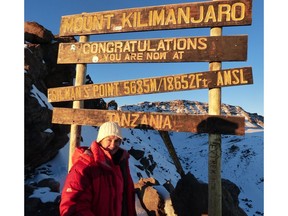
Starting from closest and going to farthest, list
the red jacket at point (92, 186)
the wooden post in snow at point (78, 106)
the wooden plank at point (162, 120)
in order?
the red jacket at point (92, 186) → the wooden plank at point (162, 120) → the wooden post in snow at point (78, 106)

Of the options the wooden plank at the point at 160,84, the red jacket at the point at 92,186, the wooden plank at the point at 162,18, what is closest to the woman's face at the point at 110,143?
the red jacket at the point at 92,186

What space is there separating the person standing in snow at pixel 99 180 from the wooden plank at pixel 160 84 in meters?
1.85

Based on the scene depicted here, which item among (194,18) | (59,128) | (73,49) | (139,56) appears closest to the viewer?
(194,18)

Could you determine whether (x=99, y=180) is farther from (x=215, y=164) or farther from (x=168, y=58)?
(x=168, y=58)

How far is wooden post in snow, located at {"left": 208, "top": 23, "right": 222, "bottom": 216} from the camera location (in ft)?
15.5

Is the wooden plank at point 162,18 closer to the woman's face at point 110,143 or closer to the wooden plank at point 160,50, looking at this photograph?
the wooden plank at point 160,50

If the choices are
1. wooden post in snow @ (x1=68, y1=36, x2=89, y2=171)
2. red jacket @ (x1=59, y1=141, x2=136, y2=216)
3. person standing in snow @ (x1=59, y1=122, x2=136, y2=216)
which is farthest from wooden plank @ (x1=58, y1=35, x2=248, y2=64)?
red jacket @ (x1=59, y1=141, x2=136, y2=216)

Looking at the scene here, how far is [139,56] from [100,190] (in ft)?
9.57

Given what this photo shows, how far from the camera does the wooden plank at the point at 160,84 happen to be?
4.71 meters

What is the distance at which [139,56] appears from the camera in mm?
5395

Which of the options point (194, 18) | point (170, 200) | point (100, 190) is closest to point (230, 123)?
point (194, 18)

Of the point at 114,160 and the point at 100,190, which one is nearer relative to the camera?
the point at 100,190

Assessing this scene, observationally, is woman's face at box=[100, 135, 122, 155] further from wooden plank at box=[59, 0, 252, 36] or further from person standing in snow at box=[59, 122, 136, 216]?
wooden plank at box=[59, 0, 252, 36]
